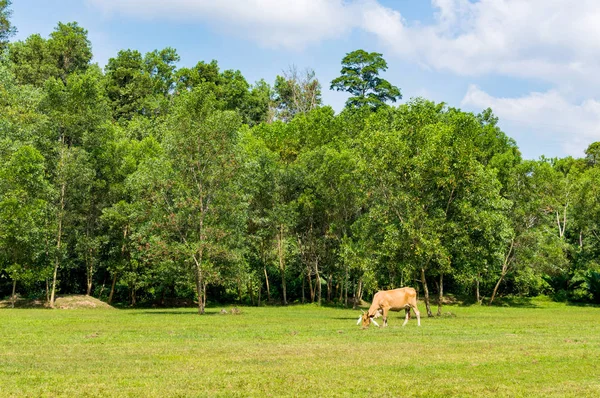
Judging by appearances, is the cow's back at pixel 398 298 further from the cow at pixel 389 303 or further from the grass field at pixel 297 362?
the grass field at pixel 297 362

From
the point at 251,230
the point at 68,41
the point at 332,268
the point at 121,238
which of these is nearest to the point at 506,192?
the point at 332,268

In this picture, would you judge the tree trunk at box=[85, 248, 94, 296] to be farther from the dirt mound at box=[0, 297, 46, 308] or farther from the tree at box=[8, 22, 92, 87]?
the tree at box=[8, 22, 92, 87]

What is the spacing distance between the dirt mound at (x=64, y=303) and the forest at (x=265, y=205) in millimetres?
1493

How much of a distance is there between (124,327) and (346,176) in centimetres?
3087

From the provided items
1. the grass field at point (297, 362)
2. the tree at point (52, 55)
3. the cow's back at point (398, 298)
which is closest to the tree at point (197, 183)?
the cow's back at point (398, 298)

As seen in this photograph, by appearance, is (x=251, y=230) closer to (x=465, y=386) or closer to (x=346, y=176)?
(x=346, y=176)

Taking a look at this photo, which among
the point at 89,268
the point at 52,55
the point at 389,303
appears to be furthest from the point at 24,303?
the point at 52,55

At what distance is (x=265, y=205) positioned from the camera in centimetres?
6341

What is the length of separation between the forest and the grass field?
13.7 m

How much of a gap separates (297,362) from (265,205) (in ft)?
153

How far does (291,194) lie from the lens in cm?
6456

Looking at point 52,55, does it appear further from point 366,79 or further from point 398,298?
point 398,298

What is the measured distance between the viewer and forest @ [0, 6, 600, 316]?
129ft

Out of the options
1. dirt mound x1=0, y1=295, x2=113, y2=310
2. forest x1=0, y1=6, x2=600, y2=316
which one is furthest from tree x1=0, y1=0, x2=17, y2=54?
dirt mound x1=0, y1=295, x2=113, y2=310
